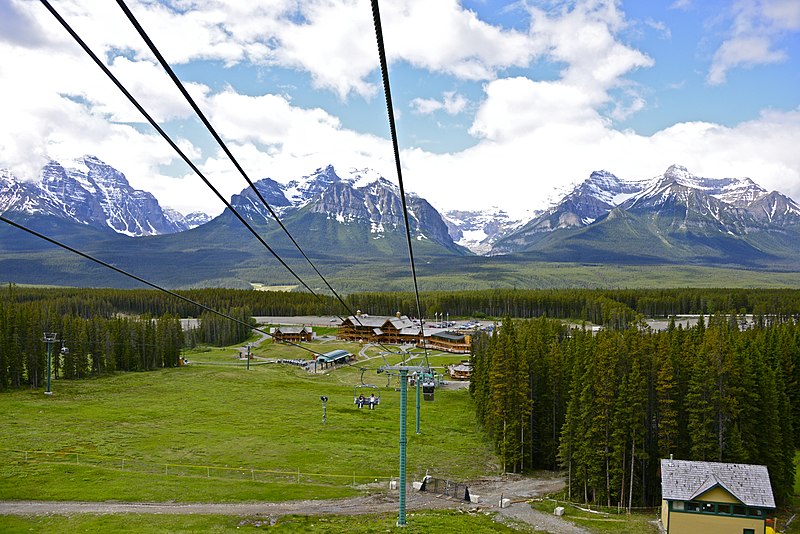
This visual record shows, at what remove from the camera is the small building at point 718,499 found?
3956cm

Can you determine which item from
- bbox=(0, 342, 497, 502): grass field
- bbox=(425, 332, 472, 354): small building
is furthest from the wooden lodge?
bbox=(0, 342, 497, 502): grass field

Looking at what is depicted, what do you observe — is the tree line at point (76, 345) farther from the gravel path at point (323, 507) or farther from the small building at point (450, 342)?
the small building at point (450, 342)

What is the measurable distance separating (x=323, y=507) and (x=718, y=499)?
88.4 feet

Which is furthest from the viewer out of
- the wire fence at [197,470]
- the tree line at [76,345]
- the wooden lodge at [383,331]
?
the wooden lodge at [383,331]

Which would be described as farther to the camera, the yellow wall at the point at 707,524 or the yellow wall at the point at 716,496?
the yellow wall at the point at 716,496

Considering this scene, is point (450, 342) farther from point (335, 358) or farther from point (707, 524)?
point (707, 524)

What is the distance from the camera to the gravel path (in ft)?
135

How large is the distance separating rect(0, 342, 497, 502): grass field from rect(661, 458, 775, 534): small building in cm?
1859

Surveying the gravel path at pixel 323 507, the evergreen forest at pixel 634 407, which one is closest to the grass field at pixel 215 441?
the gravel path at pixel 323 507

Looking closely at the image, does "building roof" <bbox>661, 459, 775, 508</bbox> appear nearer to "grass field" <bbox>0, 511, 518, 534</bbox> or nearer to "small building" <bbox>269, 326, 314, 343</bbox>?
"grass field" <bbox>0, 511, 518, 534</bbox>

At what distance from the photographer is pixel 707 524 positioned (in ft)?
133

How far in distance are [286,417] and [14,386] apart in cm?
4694

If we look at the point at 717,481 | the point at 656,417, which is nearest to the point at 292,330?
the point at 656,417

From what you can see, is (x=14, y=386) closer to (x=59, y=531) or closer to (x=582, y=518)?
(x=59, y=531)
